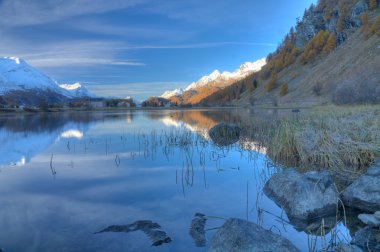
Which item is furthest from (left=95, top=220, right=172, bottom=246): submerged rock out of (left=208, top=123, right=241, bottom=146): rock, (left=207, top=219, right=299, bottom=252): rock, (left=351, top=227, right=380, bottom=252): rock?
(left=208, top=123, right=241, bottom=146): rock

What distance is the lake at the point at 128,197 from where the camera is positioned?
7.27 m

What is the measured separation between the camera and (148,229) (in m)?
7.73

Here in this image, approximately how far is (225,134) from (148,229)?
1787 cm

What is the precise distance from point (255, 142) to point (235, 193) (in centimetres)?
1109

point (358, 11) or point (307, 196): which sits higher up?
point (358, 11)

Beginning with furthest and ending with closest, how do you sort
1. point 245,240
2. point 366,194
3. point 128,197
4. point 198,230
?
point 128,197 < point 366,194 < point 198,230 < point 245,240

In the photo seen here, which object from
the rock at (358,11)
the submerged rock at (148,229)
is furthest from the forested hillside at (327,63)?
the submerged rock at (148,229)

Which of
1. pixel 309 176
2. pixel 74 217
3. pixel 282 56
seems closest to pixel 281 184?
pixel 309 176

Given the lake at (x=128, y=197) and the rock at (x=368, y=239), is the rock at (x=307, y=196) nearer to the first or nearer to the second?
the lake at (x=128, y=197)

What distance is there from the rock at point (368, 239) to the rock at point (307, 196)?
1489 mm

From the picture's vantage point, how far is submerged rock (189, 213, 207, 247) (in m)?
7.07

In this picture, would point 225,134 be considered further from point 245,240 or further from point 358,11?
point 358,11

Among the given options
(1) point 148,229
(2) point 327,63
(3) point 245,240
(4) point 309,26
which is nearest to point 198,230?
(1) point 148,229

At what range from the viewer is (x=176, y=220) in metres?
8.40
